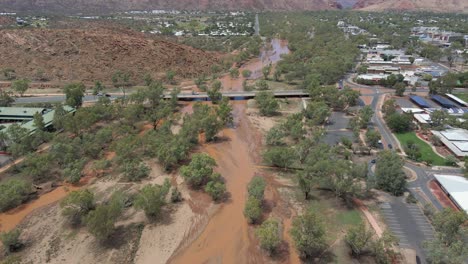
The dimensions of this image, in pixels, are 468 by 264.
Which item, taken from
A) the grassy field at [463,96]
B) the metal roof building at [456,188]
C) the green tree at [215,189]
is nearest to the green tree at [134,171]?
the green tree at [215,189]

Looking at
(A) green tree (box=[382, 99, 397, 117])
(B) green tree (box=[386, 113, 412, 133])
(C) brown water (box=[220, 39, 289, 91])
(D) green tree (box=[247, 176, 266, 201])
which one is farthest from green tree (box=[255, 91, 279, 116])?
(D) green tree (box=[247, 176, 266, 201])

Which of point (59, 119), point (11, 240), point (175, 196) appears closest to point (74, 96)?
point (59, 119)

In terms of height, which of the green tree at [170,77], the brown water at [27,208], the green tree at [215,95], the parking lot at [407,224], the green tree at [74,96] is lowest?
the parking lot at [407,224]

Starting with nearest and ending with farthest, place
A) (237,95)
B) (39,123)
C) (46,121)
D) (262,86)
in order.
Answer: (39,123)
(46,121)
(237,95)
(262,86)

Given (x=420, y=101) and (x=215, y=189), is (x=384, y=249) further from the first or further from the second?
(x=420, y=101)

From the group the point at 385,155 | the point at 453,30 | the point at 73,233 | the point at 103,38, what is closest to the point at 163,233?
the point at 73,233

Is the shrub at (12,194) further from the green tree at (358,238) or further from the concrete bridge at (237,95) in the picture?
the concrete bridge at (237,95)
